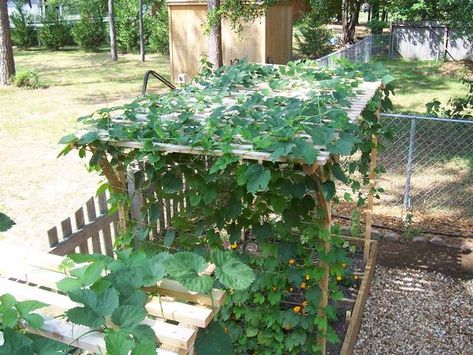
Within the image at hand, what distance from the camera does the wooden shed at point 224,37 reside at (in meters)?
12.6

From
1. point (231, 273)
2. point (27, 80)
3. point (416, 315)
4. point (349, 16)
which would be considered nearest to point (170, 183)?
point (231, 273)

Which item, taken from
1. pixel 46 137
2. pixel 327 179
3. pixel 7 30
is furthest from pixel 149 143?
pixel 7 30

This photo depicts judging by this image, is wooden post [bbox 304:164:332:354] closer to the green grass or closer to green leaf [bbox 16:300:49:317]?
green leaf [bbox 16:300:49:317]

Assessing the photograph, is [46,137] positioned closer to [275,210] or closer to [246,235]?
[246,235]

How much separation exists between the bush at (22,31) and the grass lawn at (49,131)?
3875mm

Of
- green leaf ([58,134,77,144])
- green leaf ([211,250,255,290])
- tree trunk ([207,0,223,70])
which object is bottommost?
green leaf ([211,250,255,290])

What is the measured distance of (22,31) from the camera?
22812 mm

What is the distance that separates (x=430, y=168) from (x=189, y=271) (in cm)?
667

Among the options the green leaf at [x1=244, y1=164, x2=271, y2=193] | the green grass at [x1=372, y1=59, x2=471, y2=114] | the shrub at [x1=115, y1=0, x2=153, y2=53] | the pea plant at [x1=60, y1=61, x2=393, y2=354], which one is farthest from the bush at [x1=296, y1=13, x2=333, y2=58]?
the green leaf at [x1=244, y1=164, x2=271, y2=193]

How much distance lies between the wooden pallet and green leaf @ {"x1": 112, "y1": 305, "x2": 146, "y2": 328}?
7cm

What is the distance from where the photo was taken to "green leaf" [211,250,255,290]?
1601 millimetres

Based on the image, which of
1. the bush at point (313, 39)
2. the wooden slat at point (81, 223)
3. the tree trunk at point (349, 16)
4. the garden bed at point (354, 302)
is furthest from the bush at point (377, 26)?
the wooden slat at point (81, 223)

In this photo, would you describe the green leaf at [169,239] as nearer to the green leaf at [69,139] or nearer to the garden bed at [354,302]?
the green leaf at [69,139]

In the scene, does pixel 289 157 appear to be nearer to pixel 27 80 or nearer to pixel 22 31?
pixel 27 80
